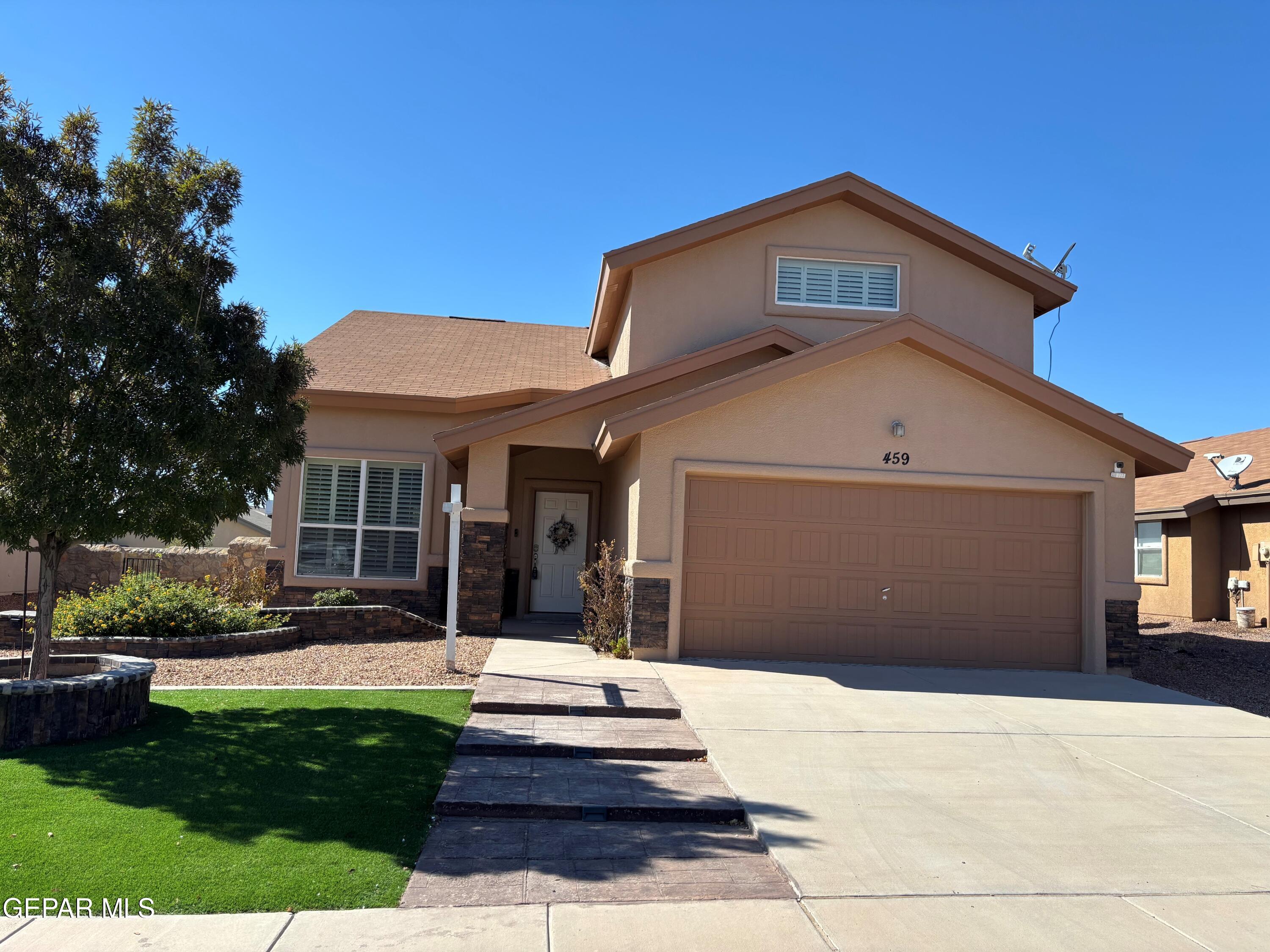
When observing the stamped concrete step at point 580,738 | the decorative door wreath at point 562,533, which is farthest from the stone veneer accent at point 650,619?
the decorative door wreath at point 562,533

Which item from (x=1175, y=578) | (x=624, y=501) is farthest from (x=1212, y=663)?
(x=624, y=501)

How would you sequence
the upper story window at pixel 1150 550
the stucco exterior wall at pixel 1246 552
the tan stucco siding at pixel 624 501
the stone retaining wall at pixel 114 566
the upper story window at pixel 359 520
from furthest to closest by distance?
1. the upper story window at pixel 1150 550
2. the stucco exterior wall at pixel 1246 552
3. the stone retaining wall at pixel 114 566
4. the upper story window at pixel 359 520
5. the tan stucco siding at pixel 624 501

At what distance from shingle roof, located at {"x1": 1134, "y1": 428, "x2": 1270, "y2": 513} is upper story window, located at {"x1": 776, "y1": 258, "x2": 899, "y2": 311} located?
7068 millimetres

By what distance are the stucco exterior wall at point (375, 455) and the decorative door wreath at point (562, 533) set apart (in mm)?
2183

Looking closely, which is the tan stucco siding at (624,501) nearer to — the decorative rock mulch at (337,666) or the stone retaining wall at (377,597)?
the decorative rock mulch at (337,666)

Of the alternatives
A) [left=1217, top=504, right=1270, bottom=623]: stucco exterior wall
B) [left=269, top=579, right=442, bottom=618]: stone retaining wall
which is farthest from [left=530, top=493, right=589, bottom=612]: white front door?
[left=1217, top=504, right=1270, bottom=623]: stucco exterior wall

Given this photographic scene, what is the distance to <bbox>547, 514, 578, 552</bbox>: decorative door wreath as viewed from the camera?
15797 mm

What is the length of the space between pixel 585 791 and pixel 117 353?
4905 mm

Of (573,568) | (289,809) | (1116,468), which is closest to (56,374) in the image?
(289,809)

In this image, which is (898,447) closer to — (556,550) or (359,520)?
(556,550)

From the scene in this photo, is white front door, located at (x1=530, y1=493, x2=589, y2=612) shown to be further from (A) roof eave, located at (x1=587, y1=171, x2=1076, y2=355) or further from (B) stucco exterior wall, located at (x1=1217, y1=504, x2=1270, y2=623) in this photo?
(B) stucco exterior wall, located at (x1=1217, y1=504, x2=1270, y2=623)

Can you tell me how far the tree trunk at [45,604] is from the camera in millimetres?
7301

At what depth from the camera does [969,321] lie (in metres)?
14.4

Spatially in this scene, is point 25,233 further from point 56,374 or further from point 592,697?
point 592,697
